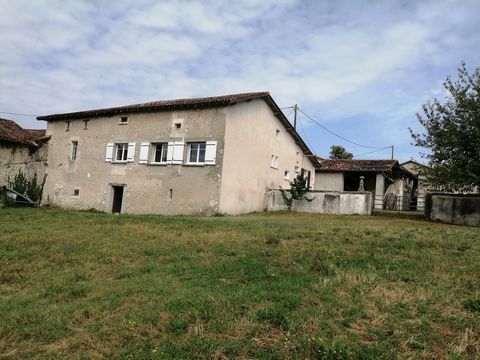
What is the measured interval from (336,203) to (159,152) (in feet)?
31.9

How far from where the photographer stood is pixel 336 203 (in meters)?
21.5

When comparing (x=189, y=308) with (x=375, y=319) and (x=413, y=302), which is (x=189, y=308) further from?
(x=413, y=302)

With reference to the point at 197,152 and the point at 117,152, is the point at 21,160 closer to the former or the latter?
the point at 117,152

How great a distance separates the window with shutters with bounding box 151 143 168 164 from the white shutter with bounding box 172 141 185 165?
3.08 feet

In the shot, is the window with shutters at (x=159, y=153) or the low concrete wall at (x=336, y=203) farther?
the window with shutters at (x=159, y=153)

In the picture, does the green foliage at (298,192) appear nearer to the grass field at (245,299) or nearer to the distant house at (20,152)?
the grass field at (245,299)

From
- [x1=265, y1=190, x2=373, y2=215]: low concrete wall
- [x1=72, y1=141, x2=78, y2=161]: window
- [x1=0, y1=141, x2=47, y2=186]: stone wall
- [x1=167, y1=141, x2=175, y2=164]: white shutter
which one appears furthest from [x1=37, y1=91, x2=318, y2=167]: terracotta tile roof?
[x1=265, y1=190, x2=373, y2=215]: low concrete wall

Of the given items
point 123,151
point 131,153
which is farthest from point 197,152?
point 123,151

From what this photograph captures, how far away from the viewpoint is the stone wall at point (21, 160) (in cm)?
2503

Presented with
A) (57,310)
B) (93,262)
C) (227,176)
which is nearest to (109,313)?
(57,310)

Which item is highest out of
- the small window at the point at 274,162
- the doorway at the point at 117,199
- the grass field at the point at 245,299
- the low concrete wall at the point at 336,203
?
the small window at the point at 274,162

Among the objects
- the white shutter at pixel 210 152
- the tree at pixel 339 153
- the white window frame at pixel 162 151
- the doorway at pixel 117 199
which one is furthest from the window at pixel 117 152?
the tree at pixel 339 153

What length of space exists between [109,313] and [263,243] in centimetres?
458

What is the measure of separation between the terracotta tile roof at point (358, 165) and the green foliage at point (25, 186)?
66.6ft
